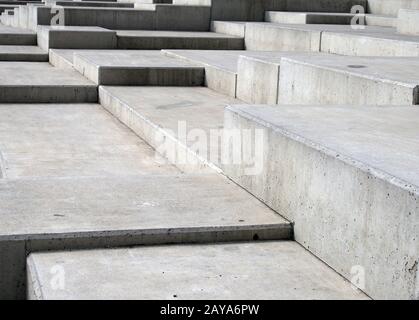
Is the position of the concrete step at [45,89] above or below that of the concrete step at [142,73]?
below

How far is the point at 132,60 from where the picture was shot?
32.4ft

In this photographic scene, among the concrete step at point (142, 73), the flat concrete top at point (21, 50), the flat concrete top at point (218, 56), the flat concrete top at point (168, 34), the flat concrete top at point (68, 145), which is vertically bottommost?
the flat concrete top at point (68, 145)

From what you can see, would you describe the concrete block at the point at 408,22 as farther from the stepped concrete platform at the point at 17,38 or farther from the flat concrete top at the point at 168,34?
the stepped concrete platform at the point at 17,38

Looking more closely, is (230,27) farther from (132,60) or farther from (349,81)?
(349,81)

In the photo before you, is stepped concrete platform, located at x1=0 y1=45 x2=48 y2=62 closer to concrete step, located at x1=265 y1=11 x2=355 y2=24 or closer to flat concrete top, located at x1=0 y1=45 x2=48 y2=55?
flat concrete top, located at x1=0 y1=45 x2=48 y2=55

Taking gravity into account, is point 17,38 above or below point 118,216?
above

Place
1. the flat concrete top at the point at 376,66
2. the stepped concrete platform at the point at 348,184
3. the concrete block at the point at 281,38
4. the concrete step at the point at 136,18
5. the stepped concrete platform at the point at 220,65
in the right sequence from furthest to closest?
the concrete step at the point at 136,18 → the concrete block at the point at 281,38 → the stepped concrete platform at the point at 220,65 → the flat concrete top at the point at 376,66 → the stepped concrete platform at the point at 348,184

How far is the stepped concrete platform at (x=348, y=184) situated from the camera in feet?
9.93

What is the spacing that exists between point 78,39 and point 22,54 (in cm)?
111

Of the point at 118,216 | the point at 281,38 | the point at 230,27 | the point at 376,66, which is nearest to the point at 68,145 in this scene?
the point at 376,66

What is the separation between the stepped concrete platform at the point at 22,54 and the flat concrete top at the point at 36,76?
37cm

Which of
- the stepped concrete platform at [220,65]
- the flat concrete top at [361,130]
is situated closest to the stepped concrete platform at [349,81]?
the flat concrete top at [361,130]

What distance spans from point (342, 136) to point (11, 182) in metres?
1.78
